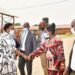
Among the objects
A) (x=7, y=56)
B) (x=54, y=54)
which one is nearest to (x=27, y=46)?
(x=7, y=56)

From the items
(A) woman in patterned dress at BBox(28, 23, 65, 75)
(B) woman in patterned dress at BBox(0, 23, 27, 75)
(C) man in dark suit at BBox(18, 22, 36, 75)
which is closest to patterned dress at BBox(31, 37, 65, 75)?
(A) woman in patterned dress at BBox(28, 23, 65, 75)

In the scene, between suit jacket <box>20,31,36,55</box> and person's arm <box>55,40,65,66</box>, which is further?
suit jacket <box>20,31,36,55</box>

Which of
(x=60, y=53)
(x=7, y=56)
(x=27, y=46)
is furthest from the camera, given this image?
(x=27, y=46)

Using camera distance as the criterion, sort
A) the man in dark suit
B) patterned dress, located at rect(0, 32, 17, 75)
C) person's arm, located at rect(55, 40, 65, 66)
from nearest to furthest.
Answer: person's arm, located at rect(55, 40, 65, 66) < patterned dress, located at rect(0, 32, 17, 75) < the man in dark suit

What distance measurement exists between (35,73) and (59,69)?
551 centimetres

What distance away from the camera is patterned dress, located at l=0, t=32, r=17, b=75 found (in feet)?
25.7

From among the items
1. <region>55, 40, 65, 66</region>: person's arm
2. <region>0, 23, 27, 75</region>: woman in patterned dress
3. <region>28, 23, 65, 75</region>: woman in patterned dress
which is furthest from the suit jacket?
<region>55, 40, 65, 66</region>: person's arm

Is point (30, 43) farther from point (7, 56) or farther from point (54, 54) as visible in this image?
point (54, 54)

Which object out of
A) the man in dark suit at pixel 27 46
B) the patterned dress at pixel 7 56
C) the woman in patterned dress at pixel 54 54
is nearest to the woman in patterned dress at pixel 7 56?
the patterned dress at pixel 7 56

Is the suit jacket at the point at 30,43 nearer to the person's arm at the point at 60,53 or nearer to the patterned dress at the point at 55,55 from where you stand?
the patterned dress at the point at 55,55

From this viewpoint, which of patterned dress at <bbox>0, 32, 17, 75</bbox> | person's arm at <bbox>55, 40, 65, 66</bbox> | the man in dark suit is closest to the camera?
person's arm at <bbox>55, 40, 65, 66</bbox>

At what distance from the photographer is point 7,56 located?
7836 mm

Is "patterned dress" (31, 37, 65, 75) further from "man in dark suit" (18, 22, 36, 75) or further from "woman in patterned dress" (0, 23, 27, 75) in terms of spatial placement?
"man in dark suit" (18, 22, 36, 75)

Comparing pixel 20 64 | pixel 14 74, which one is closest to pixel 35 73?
pixel 20 64
